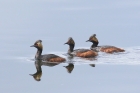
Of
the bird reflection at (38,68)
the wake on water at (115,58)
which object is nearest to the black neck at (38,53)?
the wake on water at (115,58)

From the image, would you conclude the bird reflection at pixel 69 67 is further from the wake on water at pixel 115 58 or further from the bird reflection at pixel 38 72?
the bird reflection at pixel 38 72

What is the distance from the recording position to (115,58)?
2275 cm

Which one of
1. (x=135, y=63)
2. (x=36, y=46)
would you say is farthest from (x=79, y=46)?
(x=135, y=63)

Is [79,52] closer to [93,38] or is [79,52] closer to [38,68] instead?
[93,38]

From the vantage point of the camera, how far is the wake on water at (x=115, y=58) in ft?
71.7

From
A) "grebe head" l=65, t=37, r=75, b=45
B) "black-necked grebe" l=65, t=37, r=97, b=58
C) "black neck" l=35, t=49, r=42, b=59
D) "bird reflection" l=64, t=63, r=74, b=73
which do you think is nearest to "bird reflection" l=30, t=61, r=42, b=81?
"black neck" l=35, t=49, r=42, b=59

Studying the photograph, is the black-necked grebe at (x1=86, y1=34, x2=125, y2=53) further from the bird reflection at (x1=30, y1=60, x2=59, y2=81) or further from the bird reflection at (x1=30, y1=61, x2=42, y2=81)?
the bird reflection at (x1=30, y1=61, x2=42, y2=81)

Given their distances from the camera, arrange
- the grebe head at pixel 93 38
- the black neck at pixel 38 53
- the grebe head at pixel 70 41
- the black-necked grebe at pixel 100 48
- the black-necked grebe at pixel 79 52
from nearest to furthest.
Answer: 1. the black neck at pixel 38 53
2. the black-necked grebe at pixel 79 52
3. the black-necked grebe at pixel 100 48
4. the grebe head at pixel 70 41
5. the grebe head at pixel 93 38

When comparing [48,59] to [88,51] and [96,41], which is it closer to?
[88,51]

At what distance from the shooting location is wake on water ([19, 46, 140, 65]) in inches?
861

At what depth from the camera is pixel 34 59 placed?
2269 centimetres

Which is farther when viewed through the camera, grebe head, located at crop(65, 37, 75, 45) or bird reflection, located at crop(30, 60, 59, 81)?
grebe head, located at crop(65, 37, 75, 45)

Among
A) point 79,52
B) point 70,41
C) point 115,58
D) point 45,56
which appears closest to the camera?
point 45,56

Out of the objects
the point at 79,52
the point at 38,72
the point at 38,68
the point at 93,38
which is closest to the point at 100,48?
the point at 93,38
